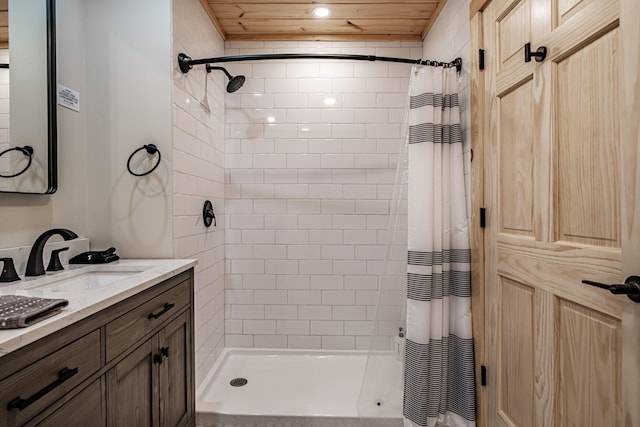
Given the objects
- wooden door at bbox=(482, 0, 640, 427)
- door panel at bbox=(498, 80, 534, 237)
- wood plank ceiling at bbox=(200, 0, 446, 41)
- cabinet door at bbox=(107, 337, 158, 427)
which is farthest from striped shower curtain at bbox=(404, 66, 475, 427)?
cabinet door at bbox=(107, 337, 158, 427)

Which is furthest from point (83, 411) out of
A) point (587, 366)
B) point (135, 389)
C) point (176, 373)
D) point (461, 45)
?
point (461, 45)

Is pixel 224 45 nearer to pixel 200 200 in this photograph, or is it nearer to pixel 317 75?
pixel 317 75

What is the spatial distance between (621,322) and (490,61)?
1247mm

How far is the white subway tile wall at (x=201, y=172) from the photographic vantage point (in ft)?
6.19

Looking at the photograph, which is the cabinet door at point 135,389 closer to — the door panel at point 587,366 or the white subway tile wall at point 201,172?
the white subway tile wall at point 201,172

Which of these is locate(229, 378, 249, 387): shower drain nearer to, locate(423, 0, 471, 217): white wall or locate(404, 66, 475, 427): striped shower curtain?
locate(404, 66, 475, 427): striped shower curtain

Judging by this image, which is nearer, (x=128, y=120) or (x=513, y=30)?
(x=513, y=30)

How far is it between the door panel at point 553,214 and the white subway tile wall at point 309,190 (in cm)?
112

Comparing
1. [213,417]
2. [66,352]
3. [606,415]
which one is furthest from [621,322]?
[213,417]

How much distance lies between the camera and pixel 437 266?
1.77 meters

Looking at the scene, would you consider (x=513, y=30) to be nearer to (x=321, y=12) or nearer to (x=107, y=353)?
(x=321, y=12)

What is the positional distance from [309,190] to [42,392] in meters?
2.12

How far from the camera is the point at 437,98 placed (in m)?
1.83

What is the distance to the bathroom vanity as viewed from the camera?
751 mm
